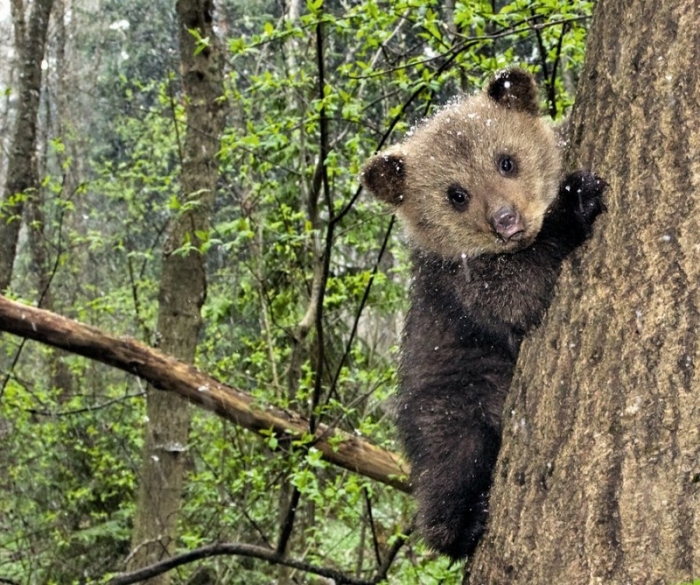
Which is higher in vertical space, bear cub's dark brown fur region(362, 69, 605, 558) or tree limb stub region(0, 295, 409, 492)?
bear cub's dark brown fur region(362, 69, 605, 558)

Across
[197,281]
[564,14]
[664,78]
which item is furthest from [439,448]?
[197,281]

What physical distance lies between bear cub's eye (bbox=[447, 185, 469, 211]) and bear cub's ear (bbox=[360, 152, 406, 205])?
1.21ft

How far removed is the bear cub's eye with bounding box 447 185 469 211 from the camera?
12.9ft

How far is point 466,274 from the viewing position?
12.0 ft

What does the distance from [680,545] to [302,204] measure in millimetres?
7128

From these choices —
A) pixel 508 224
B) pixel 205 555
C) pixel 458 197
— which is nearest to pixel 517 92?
pixel 458 197

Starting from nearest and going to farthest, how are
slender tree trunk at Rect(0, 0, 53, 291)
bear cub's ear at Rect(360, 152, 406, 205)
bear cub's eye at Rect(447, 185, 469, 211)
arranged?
bear cub's eye at Rect(447, 185, 469, 211), bear cub's ear at Rect(360, 152, 406, 205), slender tree trunk at Rect(0, 0, 53, 291)

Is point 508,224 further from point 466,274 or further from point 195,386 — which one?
point 195,386

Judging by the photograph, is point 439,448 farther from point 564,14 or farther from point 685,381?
point 564,14

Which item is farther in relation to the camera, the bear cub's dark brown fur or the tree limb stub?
the tree limb stub

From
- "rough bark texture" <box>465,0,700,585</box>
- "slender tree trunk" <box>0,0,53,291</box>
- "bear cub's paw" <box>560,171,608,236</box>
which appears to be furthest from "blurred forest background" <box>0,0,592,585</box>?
"rough bark texture" <box>465,0,700,585</box>

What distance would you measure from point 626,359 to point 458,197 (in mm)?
1914

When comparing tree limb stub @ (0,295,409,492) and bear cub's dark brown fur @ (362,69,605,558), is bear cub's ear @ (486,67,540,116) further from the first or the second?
tree limb stub @ (0,295,409,492)

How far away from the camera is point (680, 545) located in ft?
6.71
